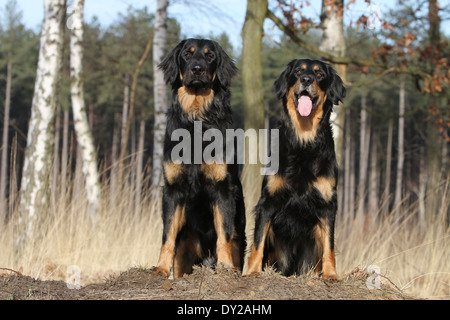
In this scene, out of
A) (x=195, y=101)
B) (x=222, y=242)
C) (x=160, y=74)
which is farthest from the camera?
(x=160, y=74)

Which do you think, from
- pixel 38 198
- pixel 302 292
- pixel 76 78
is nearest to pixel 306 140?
pixel 302 292

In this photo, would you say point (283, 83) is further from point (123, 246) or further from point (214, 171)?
point (123, 246)

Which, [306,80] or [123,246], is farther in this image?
[123,246]

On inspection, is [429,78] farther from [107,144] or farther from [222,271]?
[107,144]

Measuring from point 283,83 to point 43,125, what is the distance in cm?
390

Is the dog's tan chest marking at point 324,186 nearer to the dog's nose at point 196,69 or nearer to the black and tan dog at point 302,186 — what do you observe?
the black and tan dog at point 302,186

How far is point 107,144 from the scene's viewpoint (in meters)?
39.9

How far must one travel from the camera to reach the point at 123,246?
6367mm

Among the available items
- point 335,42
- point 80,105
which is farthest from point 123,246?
point 335,42

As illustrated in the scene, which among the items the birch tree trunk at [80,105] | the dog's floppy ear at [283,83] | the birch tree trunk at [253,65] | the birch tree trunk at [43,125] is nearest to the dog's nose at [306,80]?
the dog's floppy ear at [283,83]

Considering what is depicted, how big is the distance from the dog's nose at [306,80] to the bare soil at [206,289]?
1547 millimetres

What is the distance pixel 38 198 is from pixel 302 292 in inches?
182

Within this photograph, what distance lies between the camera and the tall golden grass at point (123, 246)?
229 inches

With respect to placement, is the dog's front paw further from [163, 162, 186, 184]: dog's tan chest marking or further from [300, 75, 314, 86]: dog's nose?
[300, 75, 314, 86]: dog's nose
